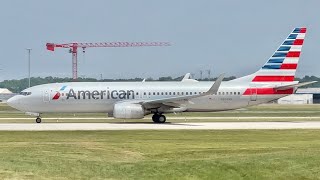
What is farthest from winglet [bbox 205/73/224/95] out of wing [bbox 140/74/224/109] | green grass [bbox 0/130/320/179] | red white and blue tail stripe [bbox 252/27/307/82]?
green grass [bbox 0/130/320/179]

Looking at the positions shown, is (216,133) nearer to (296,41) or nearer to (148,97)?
(148,97)

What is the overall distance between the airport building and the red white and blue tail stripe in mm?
108137

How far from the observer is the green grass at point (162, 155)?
22.4 metres

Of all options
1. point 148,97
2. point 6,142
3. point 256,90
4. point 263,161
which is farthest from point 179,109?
point 263,161

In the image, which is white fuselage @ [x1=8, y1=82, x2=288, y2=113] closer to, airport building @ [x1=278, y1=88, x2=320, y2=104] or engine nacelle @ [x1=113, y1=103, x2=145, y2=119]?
engine nacelle @ [x1=113, y1=103, x2=145, y2=119]

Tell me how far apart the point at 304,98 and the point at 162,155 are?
149 m

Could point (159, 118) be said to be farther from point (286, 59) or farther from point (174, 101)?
point (286, 59)

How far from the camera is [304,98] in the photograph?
173m

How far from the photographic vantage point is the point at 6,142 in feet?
117

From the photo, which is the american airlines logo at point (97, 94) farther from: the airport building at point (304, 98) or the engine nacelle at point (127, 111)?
the airport building at point (304, 98)

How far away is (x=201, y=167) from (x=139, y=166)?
222cm

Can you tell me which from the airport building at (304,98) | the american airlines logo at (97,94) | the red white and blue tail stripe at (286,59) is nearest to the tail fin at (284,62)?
the red white and blue tail stripe at (286,59)

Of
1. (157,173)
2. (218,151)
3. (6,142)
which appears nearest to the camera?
(157,173)

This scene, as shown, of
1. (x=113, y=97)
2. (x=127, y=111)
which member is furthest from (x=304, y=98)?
(x=127, y=111)
